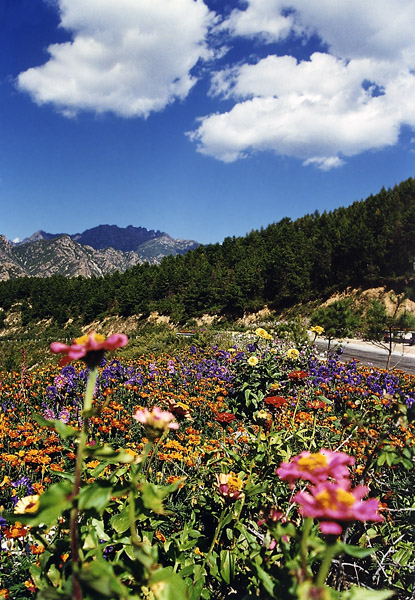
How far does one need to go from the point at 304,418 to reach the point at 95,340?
10.2 ft

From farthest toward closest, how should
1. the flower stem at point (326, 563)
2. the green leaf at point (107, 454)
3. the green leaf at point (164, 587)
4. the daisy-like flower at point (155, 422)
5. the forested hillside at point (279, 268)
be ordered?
1. the forested hillside at point (279, 268)
2. the daisy-like flower at point (155, 422)
3. the green leaf at point (107, 454)
4. the green leaf at point (164, 587)
5. the flower stem at point (326, 563)

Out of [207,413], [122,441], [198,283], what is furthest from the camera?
[198,283]

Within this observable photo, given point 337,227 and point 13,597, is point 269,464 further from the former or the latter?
point 337,227

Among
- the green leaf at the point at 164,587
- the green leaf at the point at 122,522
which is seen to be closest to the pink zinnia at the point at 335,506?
the green leaf at the point at 164,587

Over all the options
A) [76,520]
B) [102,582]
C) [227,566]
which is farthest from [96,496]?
[227,566]

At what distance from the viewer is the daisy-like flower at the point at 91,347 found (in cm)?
101

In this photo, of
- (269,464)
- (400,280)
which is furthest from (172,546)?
(400,280)

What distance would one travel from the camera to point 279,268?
3412 cm

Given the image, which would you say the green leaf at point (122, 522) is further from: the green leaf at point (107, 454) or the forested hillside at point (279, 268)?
the forested hillside at point (279, 268)

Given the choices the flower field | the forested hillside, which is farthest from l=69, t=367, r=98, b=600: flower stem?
the forested hillside

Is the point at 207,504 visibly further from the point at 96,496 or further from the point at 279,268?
the point at 279,268

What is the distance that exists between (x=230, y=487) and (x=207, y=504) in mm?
491

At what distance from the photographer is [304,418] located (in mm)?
3580

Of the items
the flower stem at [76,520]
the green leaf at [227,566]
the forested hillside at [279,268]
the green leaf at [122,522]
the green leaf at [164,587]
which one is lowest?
the green leaf at [227,566]
